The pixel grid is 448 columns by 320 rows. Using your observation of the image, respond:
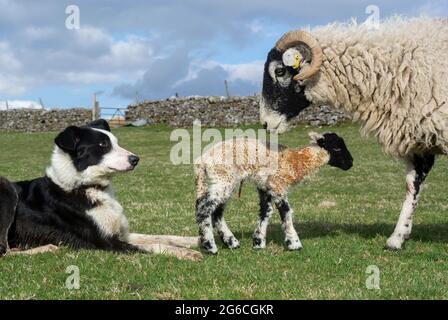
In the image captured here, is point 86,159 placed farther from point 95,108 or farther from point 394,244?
→ point 95,108

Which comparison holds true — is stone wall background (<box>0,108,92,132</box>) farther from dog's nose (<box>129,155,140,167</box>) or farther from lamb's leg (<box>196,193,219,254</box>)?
lamb's leg (<box>196,193,219,254</box>)

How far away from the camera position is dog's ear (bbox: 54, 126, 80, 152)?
770 centimetres

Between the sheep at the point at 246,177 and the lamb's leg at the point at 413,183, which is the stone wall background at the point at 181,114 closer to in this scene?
the lamb's leg at the point at 413,183

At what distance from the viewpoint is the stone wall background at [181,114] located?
39031 millimetres

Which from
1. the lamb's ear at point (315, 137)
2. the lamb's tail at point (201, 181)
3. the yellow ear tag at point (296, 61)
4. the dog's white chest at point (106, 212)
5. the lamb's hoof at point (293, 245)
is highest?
the yellow ear tag at point (296, 61)

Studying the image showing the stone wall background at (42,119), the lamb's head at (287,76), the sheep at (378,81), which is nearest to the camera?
the sheep at (378,81)

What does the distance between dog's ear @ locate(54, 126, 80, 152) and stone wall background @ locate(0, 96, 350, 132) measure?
30515mm

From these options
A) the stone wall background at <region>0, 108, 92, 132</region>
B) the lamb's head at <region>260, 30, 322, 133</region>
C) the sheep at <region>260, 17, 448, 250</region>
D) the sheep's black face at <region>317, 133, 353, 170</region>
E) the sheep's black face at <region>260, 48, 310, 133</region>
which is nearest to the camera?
the sheep at <region>260, 17, 448, 250</region>

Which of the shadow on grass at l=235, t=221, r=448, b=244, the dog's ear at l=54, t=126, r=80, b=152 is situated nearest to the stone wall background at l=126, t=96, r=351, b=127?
the shadow on grass at l=235, t=221, r=448, b=244

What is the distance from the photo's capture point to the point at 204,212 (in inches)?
301

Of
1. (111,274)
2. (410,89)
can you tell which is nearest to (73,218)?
(111,274)

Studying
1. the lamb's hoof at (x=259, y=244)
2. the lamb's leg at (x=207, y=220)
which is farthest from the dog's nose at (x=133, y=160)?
the lamb's hoof at (x=259, y=244)

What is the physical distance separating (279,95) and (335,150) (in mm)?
1131

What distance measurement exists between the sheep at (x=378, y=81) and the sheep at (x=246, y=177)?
656mm
